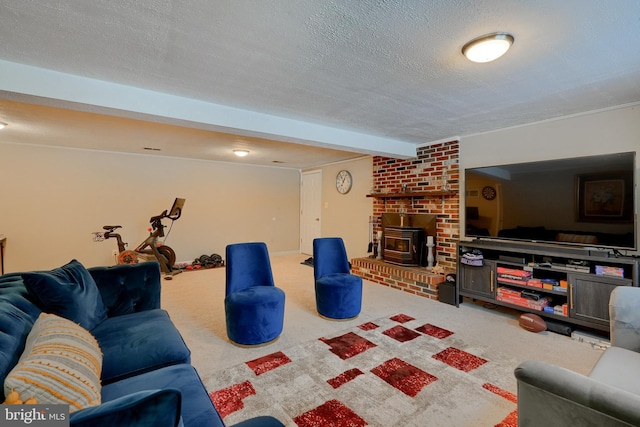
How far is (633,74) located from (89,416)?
3626 mm

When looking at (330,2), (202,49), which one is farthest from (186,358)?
(330,2)

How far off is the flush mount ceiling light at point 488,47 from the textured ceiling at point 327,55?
0.15 feet

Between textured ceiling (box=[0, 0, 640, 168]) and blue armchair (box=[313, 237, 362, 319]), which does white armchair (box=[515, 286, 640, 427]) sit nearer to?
textured ceiling (box=[0, 0, 640, 168])

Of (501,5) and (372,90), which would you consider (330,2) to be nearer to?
(501,5)

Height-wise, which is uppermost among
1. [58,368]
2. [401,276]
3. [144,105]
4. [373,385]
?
[144,105]

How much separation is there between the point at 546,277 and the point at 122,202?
6801 mm

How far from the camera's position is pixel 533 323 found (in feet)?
9.68

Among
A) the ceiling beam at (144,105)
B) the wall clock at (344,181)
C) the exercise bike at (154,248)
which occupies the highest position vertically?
the ceiling beam at (144,105)

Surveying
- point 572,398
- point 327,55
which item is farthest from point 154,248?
point 572,398

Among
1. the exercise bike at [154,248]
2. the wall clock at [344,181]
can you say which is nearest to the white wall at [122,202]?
the exercise bike at [154,248]

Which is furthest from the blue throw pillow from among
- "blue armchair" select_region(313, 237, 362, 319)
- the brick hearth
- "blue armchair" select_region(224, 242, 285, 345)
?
the brick hearth

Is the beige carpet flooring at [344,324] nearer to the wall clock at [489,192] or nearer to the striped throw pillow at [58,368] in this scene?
the striped throw pillow at [58,368]

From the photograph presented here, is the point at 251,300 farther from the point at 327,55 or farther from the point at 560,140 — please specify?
the point at 560,140

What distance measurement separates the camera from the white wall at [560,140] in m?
2.82
